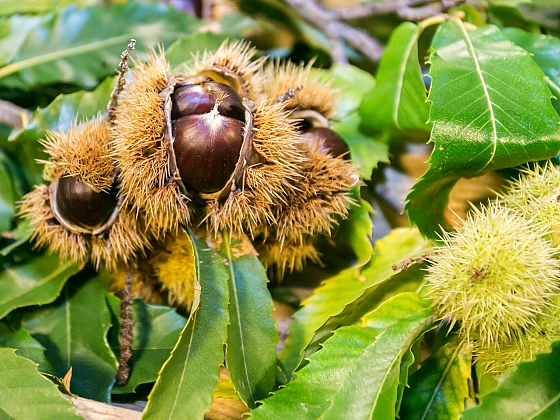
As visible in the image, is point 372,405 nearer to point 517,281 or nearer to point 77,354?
point 517,281

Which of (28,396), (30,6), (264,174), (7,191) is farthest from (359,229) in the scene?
(30,6)

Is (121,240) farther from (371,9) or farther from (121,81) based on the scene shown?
(371,9)

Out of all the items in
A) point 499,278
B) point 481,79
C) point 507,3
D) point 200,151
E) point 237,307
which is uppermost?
point 507,3

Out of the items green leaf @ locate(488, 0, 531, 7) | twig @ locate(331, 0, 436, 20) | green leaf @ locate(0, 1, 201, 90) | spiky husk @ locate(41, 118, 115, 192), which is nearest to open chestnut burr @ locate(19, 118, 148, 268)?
spiky husk @ locate(41, 118, 115, 192)

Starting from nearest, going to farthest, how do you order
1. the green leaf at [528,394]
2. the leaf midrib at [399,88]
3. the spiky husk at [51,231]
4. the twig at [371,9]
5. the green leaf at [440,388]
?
the green leaf at [528,394] → the green leaf at [440,388] → the spiky husk at [51,231] → the leaf midrib at [399,88] → the twig at [371,9]

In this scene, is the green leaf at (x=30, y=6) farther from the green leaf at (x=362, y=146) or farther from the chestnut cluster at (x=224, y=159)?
the green leaf at (x=362, y=146)

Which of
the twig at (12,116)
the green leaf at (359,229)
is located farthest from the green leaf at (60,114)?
the green leaf at (359,229)
